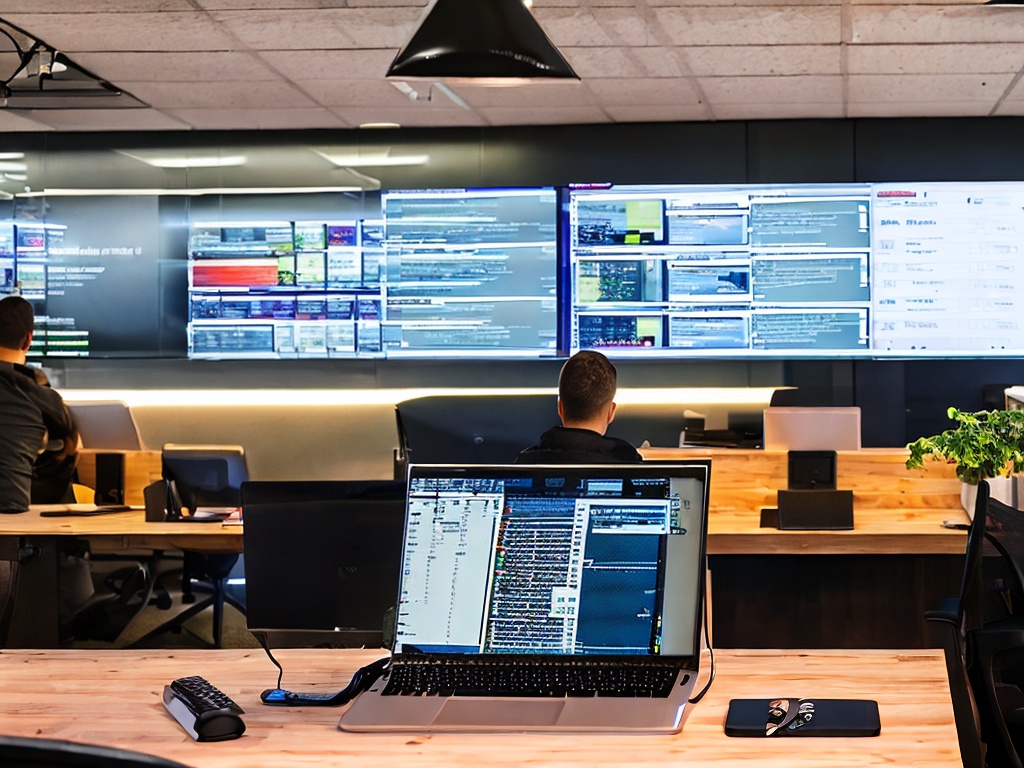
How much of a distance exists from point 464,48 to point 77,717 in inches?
68.6

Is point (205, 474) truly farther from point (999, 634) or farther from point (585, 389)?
point (999, 634)

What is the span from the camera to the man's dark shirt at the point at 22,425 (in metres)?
4.48

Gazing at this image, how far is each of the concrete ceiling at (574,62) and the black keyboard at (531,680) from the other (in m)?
2.89

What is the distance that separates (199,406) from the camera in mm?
7184

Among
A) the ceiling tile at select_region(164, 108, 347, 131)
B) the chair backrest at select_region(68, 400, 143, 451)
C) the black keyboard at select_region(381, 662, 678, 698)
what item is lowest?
the black keyboard at select_region(381, 662, 678, 698)

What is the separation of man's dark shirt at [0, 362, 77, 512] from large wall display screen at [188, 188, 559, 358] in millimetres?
2417

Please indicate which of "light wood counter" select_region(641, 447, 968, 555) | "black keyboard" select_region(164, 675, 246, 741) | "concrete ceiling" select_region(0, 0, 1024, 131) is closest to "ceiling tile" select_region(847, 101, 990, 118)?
"concrete ceiling" select_region(0, 0, 1024, 131)

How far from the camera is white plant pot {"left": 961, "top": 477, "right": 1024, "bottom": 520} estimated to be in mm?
3963

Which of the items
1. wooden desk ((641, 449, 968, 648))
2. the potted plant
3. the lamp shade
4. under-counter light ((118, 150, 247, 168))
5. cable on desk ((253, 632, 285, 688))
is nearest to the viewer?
cable on desk ((253, 632, 285, 688))

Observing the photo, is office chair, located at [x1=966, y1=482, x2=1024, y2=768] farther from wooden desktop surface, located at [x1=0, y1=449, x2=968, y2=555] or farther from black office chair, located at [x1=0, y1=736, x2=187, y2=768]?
black office chair, located at [x1=0, y1=736, x2=187, y2=768]

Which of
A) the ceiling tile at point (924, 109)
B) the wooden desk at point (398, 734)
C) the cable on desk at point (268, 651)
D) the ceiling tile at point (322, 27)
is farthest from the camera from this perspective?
the ceiling tile at point (924, 109)

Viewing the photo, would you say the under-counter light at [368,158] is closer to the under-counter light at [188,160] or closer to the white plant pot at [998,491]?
the under-counter light at [188,160]

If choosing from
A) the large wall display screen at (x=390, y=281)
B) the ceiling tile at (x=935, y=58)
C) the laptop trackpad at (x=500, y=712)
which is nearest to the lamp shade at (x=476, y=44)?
the laptop trackpad at (x=500, y=712)

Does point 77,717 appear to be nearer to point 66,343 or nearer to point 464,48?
point 464,48
